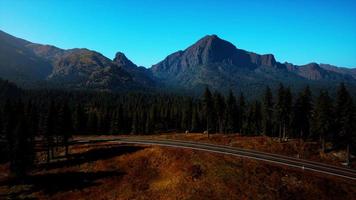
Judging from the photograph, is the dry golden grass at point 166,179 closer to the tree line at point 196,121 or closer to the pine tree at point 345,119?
the tree line at point 196,121

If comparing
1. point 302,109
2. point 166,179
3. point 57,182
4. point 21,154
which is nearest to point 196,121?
point 302,109

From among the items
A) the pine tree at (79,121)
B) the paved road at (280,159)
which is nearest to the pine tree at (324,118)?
the paved road at (280,159)

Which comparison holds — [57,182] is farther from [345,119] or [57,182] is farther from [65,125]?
[345,119]

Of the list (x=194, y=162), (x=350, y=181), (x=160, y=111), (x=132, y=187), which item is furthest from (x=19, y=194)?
(x=160, y=111)

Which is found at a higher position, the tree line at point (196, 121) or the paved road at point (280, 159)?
the tree line at point (196, 121)

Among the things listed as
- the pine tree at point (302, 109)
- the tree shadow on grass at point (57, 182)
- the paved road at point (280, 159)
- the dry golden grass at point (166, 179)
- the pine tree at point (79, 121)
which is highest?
the pine tree at point (302, 109)

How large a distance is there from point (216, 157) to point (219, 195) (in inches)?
437

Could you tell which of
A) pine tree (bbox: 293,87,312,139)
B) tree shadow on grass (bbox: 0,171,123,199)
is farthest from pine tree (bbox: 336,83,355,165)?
tree shadow on grass (bbox: 0,171,123,199)

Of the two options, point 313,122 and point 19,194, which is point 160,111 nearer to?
point 313,122

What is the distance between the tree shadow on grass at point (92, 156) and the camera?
6197 cm

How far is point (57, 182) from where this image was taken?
5356 centimetres

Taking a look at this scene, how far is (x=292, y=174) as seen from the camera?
42938mm

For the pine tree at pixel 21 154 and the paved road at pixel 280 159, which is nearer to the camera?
the paved road at pixel 280 159

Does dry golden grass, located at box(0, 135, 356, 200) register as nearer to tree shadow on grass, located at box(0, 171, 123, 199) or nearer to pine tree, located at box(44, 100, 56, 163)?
tree shadow on grass, located at box(0, 171, 123, 199)
